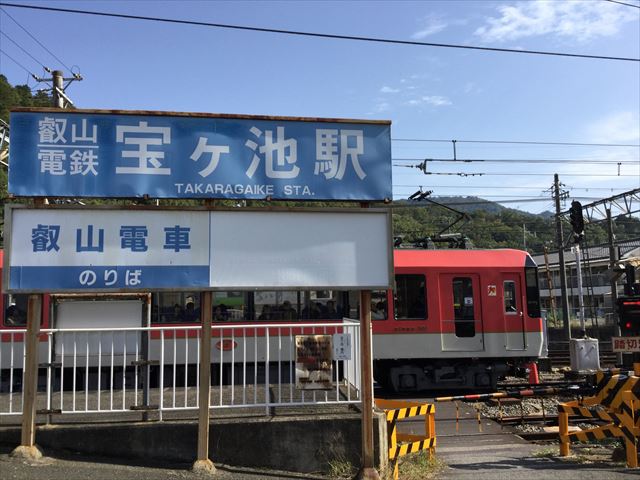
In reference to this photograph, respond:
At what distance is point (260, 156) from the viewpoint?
20.4 ft

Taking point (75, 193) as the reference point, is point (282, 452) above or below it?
below

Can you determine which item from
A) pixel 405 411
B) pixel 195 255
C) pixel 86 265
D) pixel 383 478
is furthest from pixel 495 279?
pixel 86 265

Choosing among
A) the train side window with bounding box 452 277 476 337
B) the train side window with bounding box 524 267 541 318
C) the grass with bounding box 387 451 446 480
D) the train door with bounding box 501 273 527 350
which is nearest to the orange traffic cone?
the train door with bounding box 501 273 527 350

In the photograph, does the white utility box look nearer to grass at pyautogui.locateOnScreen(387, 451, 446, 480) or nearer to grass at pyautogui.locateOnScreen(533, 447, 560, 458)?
grass at pyautogui.locateOnScreen(533, 447, 560, 458)

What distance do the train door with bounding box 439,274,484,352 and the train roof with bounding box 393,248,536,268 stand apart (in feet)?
1.12

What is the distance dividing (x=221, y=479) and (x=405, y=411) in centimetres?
267

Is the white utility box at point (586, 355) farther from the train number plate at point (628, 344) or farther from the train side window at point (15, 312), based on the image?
the train side window at point (15, 312)

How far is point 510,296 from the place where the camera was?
534 inches

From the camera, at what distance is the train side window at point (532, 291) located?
1355 cm

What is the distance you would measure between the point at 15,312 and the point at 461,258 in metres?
9.96

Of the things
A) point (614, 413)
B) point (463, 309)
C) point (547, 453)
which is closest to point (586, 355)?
point (463, 309)

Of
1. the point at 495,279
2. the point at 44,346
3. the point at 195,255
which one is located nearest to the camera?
the point at 195,255

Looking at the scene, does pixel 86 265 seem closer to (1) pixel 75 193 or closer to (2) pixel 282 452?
(1) pixel 75 193

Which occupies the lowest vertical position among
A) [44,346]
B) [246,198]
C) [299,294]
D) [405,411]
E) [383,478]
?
[383,478]
